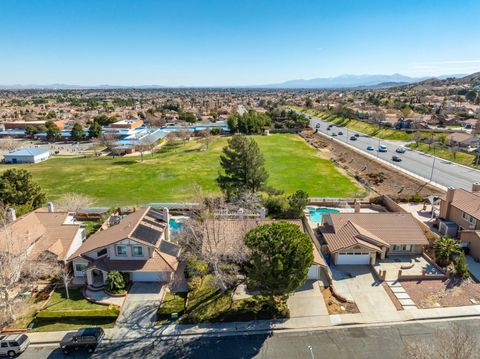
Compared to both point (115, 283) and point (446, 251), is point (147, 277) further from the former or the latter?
point (446, 251)

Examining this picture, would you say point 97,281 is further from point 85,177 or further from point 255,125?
point 255,125

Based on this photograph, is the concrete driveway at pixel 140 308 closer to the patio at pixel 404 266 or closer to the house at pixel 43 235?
the house at pixel 43 235

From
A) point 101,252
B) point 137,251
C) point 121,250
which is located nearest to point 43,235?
point 101,252

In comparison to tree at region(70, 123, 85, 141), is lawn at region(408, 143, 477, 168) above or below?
below

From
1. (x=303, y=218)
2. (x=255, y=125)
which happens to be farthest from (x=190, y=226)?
(x=255, y=125)

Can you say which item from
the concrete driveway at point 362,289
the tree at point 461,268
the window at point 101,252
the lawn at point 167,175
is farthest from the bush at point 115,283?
the tree at point 461,268

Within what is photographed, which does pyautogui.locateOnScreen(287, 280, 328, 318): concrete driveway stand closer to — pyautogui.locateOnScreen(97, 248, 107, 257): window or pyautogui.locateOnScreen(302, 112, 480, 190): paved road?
pyautogui.locateOnScreen(97, 248, 107, 257): window

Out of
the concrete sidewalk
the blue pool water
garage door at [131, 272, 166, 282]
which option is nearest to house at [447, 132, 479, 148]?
the blue pool water
